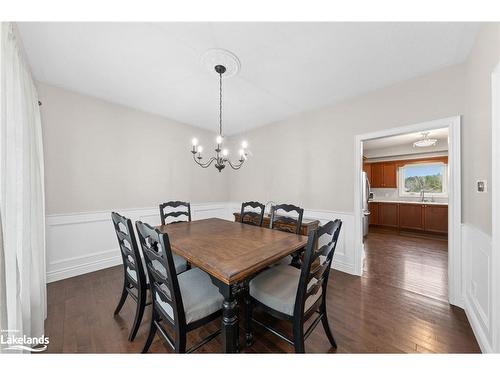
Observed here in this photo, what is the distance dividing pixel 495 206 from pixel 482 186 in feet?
1.18

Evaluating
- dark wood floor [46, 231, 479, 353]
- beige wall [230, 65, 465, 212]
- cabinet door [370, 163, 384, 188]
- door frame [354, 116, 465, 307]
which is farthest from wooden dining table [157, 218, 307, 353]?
cabinet door [370, 163, 384, 188]

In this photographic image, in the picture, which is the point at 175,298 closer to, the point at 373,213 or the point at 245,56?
the point at 245,56

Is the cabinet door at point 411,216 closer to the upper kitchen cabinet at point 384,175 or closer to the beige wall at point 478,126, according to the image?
the upper kitchen cabinet at point 384,175

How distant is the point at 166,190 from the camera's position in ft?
11.1

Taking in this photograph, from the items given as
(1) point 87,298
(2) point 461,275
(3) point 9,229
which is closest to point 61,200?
(1) point 87,298

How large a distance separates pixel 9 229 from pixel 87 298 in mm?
1484

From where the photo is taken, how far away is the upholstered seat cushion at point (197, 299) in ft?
3.81

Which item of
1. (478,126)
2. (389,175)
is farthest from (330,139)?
(389,175)

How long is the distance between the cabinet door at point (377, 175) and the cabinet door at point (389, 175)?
0.24 ft

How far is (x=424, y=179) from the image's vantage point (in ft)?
16.6

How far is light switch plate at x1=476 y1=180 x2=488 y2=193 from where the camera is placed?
1406 millimetres

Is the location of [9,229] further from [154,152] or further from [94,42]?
[154,152]

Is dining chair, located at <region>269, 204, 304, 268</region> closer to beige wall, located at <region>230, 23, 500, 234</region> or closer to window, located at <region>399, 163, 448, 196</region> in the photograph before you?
beige wall, located at <region>230, 23, 500, 234</region>

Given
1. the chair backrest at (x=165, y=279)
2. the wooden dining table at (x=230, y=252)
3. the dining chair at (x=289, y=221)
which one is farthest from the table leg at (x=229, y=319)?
the dining chair at (x=289, y=221)
